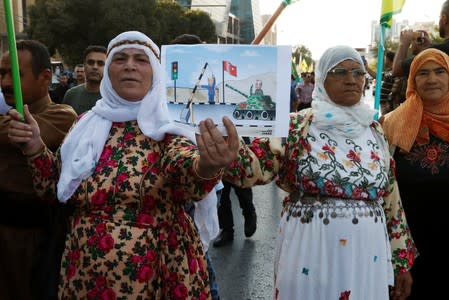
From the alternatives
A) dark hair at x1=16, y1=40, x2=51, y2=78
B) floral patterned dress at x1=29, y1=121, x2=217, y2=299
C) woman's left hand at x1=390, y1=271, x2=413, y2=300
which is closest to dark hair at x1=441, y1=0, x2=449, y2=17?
woman's left hand at x1=390, y1=271, x2=413, y2=300

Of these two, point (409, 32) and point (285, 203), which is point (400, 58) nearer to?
point (409, 32)

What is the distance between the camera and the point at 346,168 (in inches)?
97.3

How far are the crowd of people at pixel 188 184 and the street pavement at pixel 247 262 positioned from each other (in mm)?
1582

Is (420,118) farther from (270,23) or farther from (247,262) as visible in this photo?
(247,262)

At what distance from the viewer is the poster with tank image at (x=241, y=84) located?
179 cm

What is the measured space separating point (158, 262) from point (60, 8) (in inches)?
1171

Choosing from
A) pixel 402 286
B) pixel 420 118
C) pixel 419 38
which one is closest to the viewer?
pixel 402 286

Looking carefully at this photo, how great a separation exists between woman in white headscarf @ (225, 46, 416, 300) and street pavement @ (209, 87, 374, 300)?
1782 millimetres

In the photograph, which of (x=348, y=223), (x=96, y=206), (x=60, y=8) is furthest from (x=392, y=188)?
(x=60, y=8)

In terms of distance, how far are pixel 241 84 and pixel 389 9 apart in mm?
1802

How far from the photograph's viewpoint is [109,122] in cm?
226

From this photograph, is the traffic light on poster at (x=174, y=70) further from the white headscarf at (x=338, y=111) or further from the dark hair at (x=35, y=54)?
the dark hair at (x=35, y=54)

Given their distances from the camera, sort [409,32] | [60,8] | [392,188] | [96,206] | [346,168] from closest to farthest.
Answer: [96,206] → [346,168] → [392,188] → [409,32] → [60,8]

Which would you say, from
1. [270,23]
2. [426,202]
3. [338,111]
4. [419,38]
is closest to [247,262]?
[426,202]
